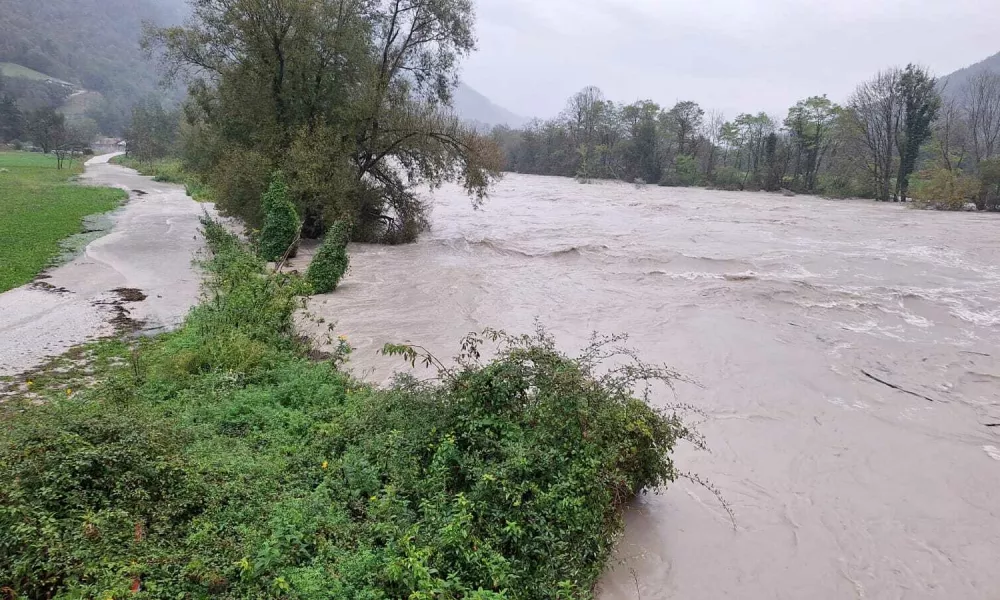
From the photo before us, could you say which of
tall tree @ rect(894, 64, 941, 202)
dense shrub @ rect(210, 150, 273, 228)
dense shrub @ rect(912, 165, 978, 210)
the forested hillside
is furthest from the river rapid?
the forested hillside

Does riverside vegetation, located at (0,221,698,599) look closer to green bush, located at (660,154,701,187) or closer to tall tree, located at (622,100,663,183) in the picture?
green bush, located at (660,154,701,187)

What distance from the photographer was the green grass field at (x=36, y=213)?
13602 millimetres

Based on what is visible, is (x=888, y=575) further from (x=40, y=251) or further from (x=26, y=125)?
(x=26, y=125)

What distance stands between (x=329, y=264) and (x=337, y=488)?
9330mm

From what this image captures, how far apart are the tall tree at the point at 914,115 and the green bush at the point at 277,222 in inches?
1609

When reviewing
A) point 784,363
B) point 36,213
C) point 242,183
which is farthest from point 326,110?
point 784,363

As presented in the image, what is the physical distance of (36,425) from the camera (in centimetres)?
440

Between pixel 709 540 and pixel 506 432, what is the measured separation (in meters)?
2.21

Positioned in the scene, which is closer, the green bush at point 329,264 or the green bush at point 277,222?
the green bush at point 329,264

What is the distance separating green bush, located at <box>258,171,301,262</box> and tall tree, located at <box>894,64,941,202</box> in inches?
1609

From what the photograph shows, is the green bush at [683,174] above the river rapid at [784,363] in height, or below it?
above

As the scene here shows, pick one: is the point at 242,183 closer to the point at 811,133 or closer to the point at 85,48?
the point at 811,133

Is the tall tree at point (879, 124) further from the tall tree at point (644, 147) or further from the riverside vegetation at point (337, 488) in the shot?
the riverside vegetation at point (337, 488)

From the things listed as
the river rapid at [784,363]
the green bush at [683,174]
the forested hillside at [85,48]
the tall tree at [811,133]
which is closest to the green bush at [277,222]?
the river rapid at [784,363]
